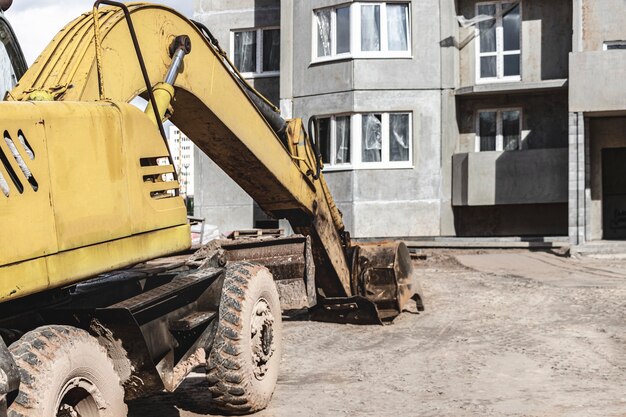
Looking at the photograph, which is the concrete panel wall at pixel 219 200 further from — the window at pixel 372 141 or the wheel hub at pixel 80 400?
the wheel hub at pixel 80 400

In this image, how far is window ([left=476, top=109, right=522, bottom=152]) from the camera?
25.9 m

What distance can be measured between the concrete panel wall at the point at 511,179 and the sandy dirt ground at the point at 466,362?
30.7 feet

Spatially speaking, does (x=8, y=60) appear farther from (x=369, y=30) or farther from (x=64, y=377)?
(x=369, y=30)

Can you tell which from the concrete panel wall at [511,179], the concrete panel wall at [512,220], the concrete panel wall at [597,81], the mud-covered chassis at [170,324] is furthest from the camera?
the concrete panel wall at [512,220]

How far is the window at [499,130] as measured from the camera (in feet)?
85.1

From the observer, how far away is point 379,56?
25.2 meters

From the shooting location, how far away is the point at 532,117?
25.7 metres

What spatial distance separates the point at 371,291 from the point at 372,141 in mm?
13739

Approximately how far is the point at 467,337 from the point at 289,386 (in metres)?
3.40

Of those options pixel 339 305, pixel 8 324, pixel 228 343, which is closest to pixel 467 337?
pixel 339 305

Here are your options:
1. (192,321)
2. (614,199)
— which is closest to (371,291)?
(192,321)

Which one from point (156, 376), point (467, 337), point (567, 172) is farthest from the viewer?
point (567, 172)

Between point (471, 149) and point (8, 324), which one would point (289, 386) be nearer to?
point (8, 324)

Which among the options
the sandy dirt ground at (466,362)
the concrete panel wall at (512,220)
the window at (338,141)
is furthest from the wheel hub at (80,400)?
the concrete panel wall at (512,220)
